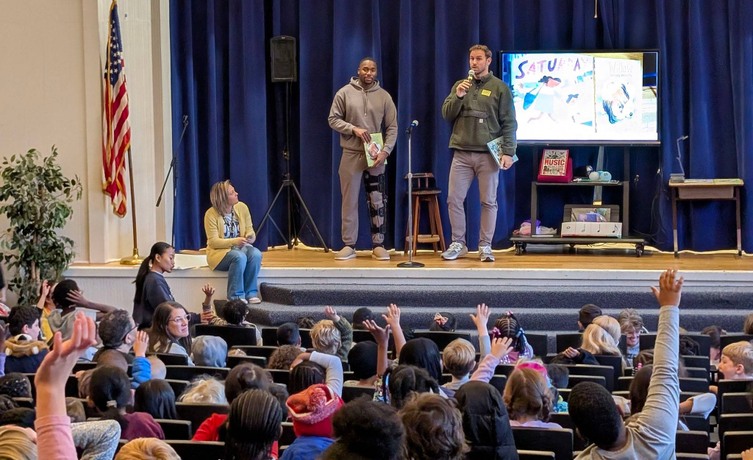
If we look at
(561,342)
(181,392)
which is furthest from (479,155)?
(181,392)

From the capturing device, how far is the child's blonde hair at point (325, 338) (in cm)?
482

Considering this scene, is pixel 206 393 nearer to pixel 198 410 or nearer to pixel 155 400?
pixel 198 410

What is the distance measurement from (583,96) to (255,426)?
6891 mm

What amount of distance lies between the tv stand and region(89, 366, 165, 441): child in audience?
19.3 feet

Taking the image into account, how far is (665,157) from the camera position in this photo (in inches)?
364

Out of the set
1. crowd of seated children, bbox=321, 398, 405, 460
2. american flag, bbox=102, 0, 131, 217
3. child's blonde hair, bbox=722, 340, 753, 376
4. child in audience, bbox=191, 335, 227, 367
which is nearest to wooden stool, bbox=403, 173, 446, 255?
american flag, bbox=102, 0, 131, 217

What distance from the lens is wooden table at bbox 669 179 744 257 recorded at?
8.78 metres

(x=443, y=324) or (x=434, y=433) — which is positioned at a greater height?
(x=434, y=433)

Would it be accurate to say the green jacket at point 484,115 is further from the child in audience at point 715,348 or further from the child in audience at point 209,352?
the child in audience at point 209,352

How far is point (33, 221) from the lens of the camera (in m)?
8.09

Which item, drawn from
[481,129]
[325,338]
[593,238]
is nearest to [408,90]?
[481,129]

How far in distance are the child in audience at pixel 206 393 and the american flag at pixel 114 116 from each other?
4510 millimetres

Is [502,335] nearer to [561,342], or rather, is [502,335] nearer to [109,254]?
[561,342]

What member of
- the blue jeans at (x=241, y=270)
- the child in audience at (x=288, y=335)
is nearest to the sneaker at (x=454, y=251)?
the blue jeans at (x=241, y=270)
